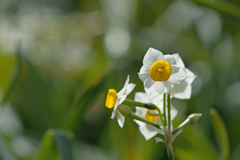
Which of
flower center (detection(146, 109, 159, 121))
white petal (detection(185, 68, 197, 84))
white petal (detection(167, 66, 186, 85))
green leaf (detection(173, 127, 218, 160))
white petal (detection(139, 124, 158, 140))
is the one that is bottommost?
green leaf (detection(173, 127, 218, 160))

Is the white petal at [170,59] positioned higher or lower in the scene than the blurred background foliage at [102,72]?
higher

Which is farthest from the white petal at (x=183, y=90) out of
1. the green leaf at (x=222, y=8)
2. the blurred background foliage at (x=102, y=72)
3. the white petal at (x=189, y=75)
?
the green leaf at (x=222, y=8)

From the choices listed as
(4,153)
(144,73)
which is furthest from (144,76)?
(4,153)

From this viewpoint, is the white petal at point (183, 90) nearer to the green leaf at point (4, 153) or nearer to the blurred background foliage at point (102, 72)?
the blurred background foliage at point (102, 72)

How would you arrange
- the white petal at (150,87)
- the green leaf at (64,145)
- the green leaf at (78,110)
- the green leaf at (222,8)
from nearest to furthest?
the white petal at (150,87) → the green leaf at (64,145) → the green leaf at (78,110) → the green leaf at (222,8)

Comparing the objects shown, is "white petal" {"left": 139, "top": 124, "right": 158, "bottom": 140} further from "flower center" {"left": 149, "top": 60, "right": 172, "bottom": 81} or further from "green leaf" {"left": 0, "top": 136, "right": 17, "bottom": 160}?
"green leaf" {"left": 0, "top": 136, "right": 17, "bottom": 160}

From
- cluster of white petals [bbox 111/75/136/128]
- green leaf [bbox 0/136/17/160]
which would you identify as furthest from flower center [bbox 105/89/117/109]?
green leaf [bbox 0/136/17/160]

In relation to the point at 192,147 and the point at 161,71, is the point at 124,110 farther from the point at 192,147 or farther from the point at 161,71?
the point at 192,147
